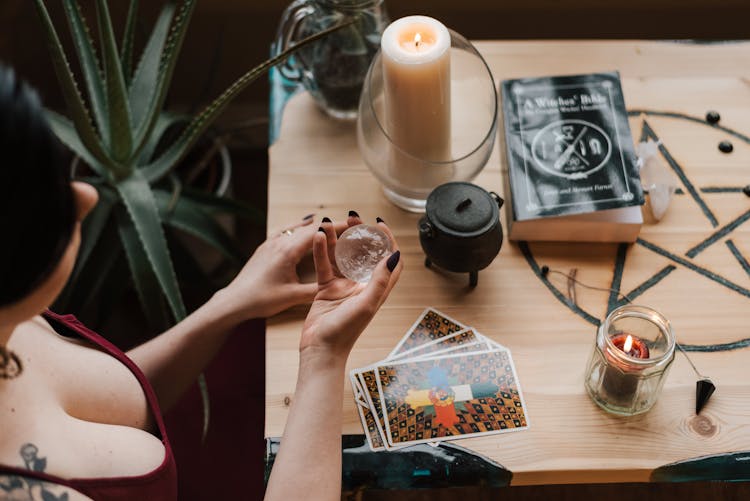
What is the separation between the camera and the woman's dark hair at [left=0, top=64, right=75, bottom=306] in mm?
642

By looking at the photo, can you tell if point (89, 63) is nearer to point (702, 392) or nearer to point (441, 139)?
point (441, 139)

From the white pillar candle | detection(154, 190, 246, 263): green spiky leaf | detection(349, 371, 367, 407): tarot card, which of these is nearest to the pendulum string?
the white pillar candle

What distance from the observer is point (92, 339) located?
1.04m

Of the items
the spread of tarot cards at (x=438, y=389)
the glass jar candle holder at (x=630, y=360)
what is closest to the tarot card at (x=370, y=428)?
the spread of tarot cards at (x=438, y=389)

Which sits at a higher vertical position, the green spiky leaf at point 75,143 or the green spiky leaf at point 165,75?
the green spiky leaf at point 165,75

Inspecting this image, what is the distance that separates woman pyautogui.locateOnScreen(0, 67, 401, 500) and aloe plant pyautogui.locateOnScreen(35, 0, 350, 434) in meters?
0.26

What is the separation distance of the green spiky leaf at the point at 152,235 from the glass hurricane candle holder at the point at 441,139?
0.43m

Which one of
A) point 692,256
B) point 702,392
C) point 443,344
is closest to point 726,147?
point 692,256

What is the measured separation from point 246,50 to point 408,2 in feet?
1.47

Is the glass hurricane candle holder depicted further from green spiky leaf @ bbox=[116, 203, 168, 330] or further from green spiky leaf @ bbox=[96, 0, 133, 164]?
green spiky leaf @ bbox=[116, 203, 168, 330]

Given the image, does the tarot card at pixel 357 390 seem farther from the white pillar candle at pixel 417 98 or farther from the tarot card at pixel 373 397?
the white pillar candle at pixel 417 98

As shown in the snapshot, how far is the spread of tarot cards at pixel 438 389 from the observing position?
3.35 ft

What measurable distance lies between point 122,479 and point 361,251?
0.43m

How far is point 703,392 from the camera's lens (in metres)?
1.02
